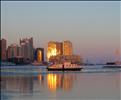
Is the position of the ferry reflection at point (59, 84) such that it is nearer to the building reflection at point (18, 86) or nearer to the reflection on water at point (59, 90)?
the reflection on water at point (59, 90)

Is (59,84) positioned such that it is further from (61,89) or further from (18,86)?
(61,89)

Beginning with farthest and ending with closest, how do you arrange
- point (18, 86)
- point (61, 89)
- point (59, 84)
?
point (59, 84), point (18, 86), point (61, 89)

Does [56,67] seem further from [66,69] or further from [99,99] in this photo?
[99,99]

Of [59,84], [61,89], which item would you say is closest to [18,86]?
[61,89]

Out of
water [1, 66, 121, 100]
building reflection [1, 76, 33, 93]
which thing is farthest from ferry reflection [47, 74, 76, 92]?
building reflection [1, 76, 33, 93]

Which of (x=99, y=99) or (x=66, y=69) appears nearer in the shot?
(x=99, y=99)

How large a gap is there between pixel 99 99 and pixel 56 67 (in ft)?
202

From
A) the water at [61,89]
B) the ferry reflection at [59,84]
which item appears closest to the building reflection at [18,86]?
the water at [61,89]

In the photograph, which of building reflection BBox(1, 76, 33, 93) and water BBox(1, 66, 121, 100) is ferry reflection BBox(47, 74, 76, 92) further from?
building reflection BBox(1, 76, 33, 93)

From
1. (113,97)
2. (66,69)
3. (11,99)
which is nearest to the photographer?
(11,99)

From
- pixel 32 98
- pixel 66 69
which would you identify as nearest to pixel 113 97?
pixel 32 98

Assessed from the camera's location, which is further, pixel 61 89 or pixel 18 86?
pixel 18 86

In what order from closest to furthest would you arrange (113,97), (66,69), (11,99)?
(11,99)
(113,97)
(66,69)

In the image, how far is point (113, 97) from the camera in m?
19.9
